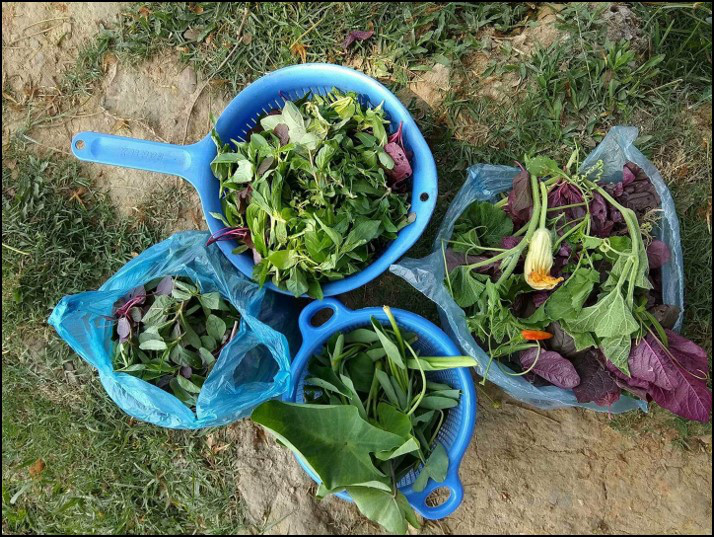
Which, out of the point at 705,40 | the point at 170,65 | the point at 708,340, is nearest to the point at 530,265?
the point at 708,340

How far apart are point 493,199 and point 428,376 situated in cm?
51

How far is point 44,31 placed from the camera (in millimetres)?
1892

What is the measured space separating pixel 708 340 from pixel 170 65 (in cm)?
188

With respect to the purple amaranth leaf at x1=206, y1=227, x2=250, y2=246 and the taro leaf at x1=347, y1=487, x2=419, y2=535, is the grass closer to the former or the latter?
the purple amaranth leaf at x1=206, y1=227, x2=250, y2=246

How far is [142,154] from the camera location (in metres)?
1.48

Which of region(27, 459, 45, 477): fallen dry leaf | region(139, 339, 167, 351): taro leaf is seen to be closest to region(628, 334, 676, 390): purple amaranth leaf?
region(139, 339, 167, 351): taro leaf

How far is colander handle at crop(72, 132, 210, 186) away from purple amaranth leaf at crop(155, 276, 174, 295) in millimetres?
262

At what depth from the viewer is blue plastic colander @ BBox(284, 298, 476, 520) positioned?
143 cm

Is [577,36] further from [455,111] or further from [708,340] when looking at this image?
[708,340]

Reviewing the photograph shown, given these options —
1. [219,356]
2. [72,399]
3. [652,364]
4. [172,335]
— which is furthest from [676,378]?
[72,399]

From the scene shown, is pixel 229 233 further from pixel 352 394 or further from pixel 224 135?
→ pixel 352 394

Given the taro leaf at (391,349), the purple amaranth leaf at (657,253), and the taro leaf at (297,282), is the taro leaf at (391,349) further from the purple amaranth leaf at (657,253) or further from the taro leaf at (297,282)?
the purple amaranth leaf at (657,253)

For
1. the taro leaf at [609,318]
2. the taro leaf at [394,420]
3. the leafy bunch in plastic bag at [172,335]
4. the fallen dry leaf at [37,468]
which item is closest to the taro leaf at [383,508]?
the taro leaf at [394,420]

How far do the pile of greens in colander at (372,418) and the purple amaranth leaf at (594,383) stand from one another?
272 mm
